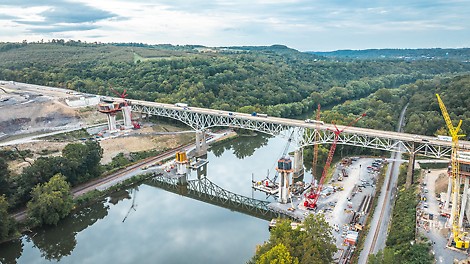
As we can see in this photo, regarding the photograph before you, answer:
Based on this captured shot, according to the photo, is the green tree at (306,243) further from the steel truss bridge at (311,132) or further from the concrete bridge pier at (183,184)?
the concrete bridge pier at (183,184)

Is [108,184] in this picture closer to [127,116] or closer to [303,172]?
[127,116]

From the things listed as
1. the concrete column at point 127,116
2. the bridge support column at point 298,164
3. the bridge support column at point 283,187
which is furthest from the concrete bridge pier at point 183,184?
the concrete column at point 127,116

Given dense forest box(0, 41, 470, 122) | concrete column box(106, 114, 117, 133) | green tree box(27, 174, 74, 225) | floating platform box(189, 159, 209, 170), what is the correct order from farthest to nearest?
dense forest box(0, 41, 470, 122) → concrete column box(106, 114, 117, 133) → floating platform box(189, 159, 209, 170) → green tree box(27, 174, 74, 225)

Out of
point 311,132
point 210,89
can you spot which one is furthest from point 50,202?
point 210,89

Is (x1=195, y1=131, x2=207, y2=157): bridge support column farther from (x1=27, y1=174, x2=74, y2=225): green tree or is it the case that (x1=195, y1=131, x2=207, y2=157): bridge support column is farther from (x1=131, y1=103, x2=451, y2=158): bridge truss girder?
(x1=27, y1=174, x2=74, y2=225): green tree

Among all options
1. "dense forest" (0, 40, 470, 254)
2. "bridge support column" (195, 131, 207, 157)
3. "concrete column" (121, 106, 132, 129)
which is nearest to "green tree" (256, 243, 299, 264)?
"dense forest" (0, 40, 470, 254)
